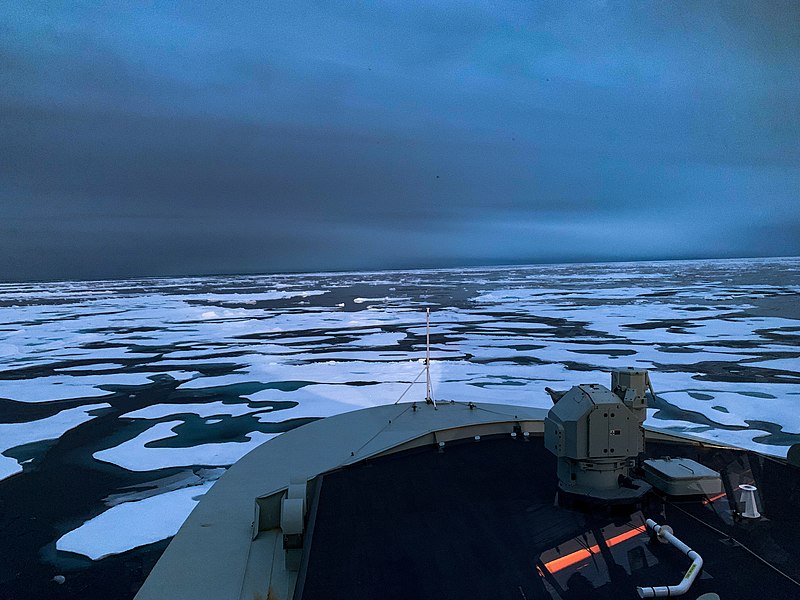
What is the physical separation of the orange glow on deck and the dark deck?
11 millimetres

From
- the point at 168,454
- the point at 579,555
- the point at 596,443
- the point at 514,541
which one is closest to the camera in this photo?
the point at 579,555

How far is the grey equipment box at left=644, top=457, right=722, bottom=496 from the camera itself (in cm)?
432

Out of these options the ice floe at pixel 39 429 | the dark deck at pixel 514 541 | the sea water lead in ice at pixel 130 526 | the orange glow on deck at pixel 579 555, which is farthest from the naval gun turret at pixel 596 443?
the ice floe at pixel 39 429

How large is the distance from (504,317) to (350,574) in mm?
26305

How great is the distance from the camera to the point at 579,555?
3568 millimetres

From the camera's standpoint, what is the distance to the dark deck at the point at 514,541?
326cm

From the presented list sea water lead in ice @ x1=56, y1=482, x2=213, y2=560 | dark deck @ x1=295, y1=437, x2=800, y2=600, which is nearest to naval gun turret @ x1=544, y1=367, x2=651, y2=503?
dark deck @ x1=295, y1=437, x2=800, y2=600

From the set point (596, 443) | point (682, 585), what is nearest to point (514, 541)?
point (596, 443)

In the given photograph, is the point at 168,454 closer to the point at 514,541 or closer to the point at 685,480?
the point at 514,541

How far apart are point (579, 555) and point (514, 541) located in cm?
47

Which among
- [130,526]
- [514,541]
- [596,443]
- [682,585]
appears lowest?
[130,526]

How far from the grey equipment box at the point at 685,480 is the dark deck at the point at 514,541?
11 cm

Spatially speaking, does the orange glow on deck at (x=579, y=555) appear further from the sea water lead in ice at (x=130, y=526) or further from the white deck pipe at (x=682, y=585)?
the sea water lead in ice at (x=130, y=526)

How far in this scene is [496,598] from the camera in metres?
3.17
